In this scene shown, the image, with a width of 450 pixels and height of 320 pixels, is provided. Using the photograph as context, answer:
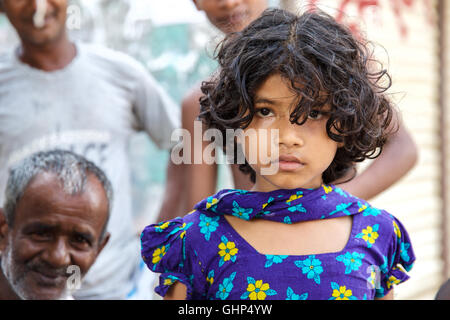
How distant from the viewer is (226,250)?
138cm

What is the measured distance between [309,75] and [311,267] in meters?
0.43

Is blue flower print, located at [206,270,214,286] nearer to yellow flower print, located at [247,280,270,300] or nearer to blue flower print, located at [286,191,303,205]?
yellow flower print, located at [247,280,270,300]

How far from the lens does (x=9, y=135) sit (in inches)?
87.9

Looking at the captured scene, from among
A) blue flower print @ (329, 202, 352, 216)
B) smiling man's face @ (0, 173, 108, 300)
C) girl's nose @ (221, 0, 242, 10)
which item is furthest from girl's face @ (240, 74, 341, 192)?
smiling man's face @ (0, 173, 108, 300)

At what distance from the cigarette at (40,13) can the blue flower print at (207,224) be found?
1.13 m

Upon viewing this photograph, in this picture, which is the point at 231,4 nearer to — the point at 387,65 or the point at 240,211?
the point at 240,211

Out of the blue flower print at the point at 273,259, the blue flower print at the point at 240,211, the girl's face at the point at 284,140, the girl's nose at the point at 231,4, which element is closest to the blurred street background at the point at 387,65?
the girl's nose at the point at 231,4

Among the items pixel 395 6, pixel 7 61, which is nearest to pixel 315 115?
pixel 7 61

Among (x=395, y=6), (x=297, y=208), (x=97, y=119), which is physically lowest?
(x=297, y=208)

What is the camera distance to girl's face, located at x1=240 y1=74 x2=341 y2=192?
4.37ft

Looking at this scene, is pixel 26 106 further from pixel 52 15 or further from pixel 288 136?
pixel 288 136

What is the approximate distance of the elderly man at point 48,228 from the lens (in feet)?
6.49

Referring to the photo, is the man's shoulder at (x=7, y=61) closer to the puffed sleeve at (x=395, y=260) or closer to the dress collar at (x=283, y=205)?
the dress collar at (x=283, y=205)
